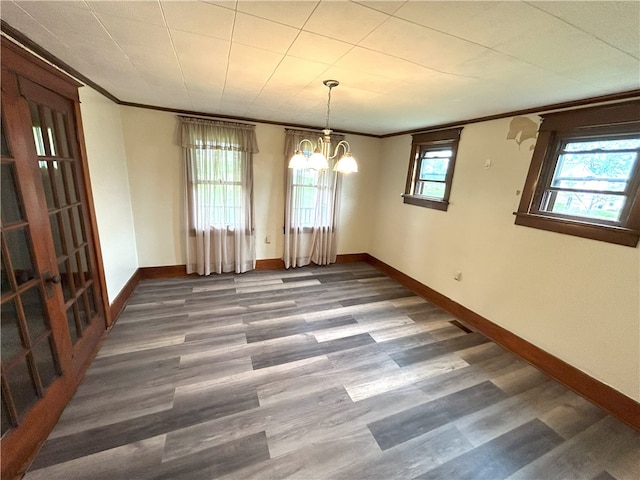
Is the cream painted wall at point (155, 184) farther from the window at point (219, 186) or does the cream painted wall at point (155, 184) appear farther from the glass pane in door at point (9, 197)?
the glass pane in door at point (9, 197)

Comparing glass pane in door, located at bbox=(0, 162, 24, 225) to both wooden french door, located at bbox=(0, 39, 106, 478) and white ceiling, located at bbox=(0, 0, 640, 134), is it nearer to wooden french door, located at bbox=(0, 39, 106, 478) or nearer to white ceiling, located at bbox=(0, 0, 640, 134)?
wooden french door, located at bbox=(0, 39, 106, 478)

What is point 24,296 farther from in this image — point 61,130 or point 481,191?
point 481,191

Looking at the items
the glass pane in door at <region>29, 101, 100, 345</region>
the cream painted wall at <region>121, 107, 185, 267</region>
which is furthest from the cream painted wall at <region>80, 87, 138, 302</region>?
the glass pane in door at <region>29, 101, 100, 345</region>

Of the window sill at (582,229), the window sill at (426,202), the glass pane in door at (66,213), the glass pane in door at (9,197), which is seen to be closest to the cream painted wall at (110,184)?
the glass pane in door at (66,213)

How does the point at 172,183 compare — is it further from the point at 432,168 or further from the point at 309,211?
the point at 432,168

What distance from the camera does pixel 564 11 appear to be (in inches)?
41.6

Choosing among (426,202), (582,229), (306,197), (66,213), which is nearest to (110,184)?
(66,213)

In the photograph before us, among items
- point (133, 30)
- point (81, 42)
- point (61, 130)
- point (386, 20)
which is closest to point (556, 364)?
point (386, 20)

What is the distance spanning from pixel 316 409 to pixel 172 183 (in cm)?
339

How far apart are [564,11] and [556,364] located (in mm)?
2659

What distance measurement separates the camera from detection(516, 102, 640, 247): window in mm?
1914

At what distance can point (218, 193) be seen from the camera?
3.76 m

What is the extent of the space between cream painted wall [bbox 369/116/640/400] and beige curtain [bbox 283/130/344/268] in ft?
4.20

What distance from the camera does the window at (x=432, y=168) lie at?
133 inches
